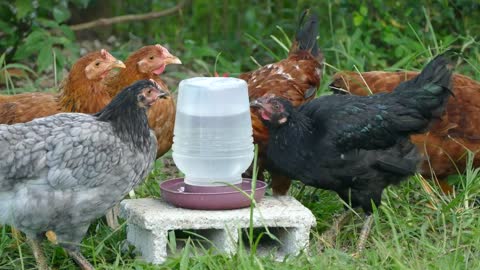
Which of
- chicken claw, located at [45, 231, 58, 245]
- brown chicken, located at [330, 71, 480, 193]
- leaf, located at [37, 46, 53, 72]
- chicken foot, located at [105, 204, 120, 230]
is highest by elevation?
leaf, located at [37, 46, 53, 72]

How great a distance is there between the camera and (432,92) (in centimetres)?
501

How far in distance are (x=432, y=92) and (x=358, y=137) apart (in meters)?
0.45

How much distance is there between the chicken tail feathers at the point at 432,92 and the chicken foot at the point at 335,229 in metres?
0.69

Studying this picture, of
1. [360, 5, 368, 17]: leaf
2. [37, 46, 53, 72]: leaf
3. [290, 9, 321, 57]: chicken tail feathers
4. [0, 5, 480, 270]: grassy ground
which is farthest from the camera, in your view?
[360, 5, 368, 17]: leaf

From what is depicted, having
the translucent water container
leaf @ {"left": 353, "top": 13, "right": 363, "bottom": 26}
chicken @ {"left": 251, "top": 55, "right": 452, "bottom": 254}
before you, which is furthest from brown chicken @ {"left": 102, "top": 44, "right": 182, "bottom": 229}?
leaf @ {"left": 353, "top": 13, "right": 363, "bottom": 26}

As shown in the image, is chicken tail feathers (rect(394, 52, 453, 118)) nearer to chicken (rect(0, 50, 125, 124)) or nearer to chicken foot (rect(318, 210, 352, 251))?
chicken foot (rect(318, 210, 352, 251))

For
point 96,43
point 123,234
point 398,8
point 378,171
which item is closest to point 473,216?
point 378,171

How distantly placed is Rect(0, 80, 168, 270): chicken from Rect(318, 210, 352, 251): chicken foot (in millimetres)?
1036

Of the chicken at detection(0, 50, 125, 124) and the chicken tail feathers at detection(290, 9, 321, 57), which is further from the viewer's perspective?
the chicken tail feathers at detection(290, 9, 321, 57)

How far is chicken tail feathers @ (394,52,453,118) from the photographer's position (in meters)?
5.00

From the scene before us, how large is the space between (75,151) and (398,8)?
152 inches

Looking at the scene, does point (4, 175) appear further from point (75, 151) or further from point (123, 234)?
point (123, 234)

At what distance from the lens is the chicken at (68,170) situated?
4453mm

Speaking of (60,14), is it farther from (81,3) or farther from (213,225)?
(213,225)
